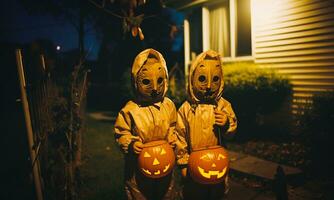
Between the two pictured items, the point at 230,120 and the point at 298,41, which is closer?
the point at 230,120

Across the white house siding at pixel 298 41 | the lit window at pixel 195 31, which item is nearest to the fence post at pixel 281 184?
the white house siding at pixel 298 41

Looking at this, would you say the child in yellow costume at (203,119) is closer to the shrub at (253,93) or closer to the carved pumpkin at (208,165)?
the carved pumpkin at (208,165)

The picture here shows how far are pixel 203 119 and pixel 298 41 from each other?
5442 millimetres

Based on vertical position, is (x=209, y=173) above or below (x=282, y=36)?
below

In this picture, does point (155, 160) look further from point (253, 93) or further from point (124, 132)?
point (253, 93)

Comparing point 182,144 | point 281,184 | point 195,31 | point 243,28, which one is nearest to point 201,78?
point 182,144

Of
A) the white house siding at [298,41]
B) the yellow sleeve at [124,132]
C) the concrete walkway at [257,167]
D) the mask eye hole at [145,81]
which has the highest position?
the white house siding at [298,41]

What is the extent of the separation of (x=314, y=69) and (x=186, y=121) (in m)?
5.23

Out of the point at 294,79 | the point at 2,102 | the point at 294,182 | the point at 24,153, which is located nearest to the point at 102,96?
the point at 2,102

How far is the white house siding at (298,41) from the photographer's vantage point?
748cm

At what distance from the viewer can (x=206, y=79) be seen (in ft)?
12.1

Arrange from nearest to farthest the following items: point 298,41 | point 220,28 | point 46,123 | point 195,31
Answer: point 46,123, point 298,41, point 220,28, point 195,31

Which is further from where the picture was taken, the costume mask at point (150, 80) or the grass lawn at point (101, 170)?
the grass lawn at point (101, 170)

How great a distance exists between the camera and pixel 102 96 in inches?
960
